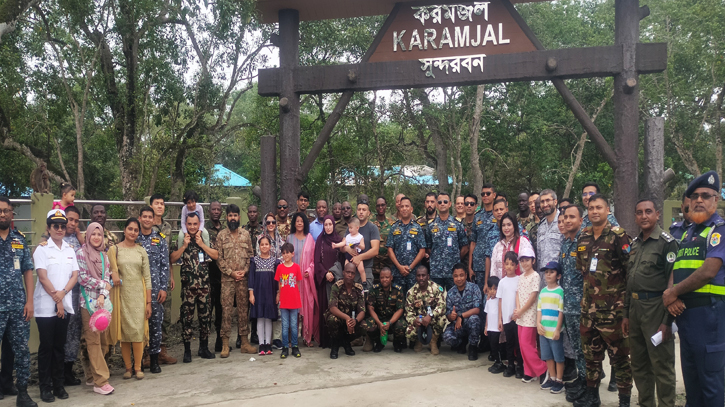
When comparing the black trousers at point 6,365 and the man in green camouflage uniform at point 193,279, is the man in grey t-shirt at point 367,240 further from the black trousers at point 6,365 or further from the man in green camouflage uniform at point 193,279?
the black trousers at point 6,365

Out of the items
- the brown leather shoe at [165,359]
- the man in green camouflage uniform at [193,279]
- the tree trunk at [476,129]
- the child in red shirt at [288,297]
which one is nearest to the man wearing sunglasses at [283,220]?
the child in red shirt at [288,297]

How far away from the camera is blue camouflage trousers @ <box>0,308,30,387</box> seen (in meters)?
4.73

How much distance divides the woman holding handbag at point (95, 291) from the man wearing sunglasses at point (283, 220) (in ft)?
7.61

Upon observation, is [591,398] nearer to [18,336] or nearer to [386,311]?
[386,311]

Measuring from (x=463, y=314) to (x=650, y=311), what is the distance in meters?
2.48

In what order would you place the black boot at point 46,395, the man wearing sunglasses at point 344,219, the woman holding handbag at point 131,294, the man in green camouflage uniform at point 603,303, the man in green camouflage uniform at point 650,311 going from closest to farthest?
1. the man in green camouflage uniform at point 650,311
2. the man in green camouflage uniform at point 603,303
3. the black boot at point 46,395
4. the woman holding handbag at point 131,294
5. the man wearing sunglasses at point 344,219

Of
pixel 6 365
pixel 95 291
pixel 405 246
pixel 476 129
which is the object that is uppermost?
pixel 476 129

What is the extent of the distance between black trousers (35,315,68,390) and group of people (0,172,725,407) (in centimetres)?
2

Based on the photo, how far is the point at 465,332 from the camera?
20.7ft

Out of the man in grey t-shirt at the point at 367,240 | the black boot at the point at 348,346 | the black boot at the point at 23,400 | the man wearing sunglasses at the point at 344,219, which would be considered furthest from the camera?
the man wearing sunglasses at the point at 344,219

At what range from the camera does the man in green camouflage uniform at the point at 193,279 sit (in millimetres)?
6160

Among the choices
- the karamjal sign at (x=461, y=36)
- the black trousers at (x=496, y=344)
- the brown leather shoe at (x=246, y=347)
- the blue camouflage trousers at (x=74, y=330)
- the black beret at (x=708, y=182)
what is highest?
the karamjal sign at (x=461, y=36)

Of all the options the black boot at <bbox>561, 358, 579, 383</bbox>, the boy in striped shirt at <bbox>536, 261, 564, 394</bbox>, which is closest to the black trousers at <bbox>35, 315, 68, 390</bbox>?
the boy in striped shirt at <bbox>536, 261, 564, 394</bbox>

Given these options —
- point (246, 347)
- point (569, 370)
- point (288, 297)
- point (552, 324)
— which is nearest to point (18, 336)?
point (246, 347)
